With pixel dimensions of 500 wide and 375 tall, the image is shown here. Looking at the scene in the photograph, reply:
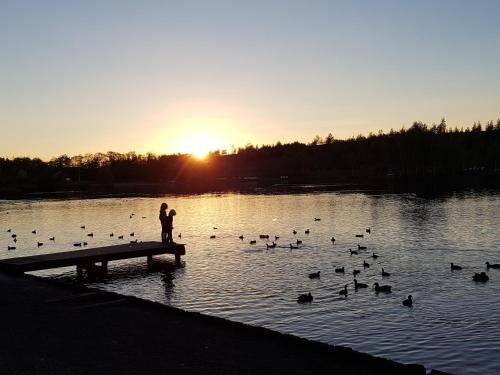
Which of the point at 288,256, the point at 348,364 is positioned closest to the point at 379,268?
the point at 288,256

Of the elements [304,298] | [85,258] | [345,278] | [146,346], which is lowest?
[345,278]

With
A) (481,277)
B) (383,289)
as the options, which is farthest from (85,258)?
(481,277)

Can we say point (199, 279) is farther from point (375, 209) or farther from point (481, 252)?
point (375, 209)

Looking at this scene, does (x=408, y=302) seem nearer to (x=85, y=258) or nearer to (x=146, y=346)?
(x=146, y=346)

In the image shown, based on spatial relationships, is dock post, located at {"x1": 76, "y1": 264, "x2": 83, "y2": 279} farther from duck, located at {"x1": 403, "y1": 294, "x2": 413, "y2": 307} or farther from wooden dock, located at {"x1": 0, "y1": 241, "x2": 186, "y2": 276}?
duck, located at {"x1": 403, "y1": 294, "x2": 413, "y2": 307}

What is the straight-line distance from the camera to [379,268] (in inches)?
1361

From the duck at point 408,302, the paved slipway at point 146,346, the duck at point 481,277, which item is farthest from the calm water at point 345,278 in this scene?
the paved slipway at point 146,346

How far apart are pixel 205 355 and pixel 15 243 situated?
4495 cm

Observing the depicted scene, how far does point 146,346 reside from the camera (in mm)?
15125

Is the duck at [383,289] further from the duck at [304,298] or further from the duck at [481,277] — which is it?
the duck at [481,277]

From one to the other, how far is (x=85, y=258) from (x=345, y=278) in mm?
16023

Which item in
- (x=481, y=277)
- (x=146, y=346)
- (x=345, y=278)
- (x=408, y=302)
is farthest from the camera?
(x=345, y=278)

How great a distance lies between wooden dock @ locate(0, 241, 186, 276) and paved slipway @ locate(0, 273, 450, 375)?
10.6 metres

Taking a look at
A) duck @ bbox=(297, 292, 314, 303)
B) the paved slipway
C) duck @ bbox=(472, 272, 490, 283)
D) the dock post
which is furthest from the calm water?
the paved slipway
